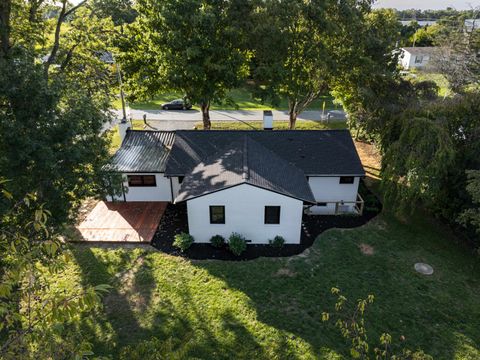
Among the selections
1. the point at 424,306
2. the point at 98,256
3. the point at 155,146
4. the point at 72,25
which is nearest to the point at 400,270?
the point at 424,306

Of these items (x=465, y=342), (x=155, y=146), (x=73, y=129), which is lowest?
(x=465, y=342)

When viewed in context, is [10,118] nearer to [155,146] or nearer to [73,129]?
[73,129]

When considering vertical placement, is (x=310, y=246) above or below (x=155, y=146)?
below

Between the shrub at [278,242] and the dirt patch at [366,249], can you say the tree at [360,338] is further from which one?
the shrub at [278,242]

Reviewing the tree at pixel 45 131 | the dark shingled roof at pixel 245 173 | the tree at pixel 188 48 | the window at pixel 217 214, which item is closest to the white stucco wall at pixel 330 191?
the dark shingled roof at pixel 245 173

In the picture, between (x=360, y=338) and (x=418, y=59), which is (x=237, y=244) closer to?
(x=360, y=338)

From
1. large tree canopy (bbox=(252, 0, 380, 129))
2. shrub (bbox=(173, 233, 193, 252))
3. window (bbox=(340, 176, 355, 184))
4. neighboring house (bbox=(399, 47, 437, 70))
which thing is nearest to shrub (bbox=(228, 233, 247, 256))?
shrub (bbox=(173, 233, 193, 252))
